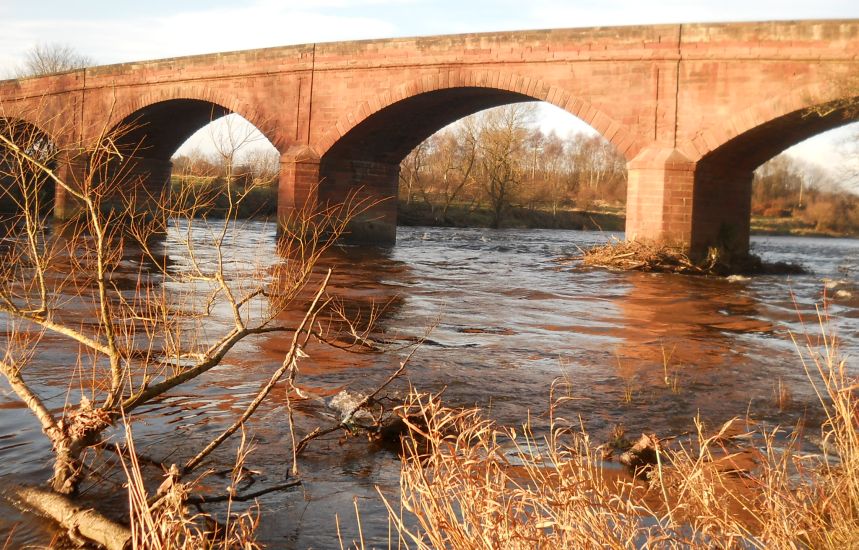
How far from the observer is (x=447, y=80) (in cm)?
1723

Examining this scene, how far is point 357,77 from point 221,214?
51.8 feet

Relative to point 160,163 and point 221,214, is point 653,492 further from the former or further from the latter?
point 221,214

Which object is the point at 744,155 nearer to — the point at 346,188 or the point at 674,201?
the point at 674,201

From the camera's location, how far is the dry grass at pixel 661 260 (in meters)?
15.1

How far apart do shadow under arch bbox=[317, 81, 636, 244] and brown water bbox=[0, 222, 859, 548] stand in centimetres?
491

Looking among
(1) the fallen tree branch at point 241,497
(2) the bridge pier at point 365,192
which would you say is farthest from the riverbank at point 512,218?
(1) the fallen tree branch at point 241,497

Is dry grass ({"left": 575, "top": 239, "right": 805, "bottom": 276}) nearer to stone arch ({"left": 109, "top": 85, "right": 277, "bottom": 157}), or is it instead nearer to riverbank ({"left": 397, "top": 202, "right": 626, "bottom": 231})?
stone arch ({"left": 109, "top": 85, "right": 277, "bottom": 157})

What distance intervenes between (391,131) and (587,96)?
5.94 metres

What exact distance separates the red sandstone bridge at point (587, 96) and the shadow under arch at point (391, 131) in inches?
1.5

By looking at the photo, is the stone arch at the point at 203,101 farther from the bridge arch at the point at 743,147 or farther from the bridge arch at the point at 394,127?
the bridge arch at the point at 743,147

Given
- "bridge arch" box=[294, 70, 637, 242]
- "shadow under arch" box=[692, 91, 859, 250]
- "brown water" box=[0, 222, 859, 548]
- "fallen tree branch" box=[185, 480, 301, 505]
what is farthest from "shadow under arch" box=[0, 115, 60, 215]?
"shadow under arch" box=[692, 91, 859, 250]

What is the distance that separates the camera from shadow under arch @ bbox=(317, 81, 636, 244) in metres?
16.3

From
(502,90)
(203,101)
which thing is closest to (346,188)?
(203,101)

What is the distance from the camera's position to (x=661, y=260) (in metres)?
15.1
